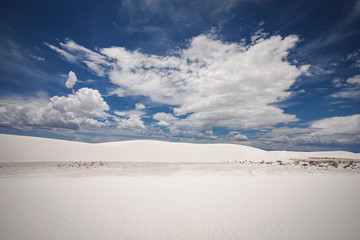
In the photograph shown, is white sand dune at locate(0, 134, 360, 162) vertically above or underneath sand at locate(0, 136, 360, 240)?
above

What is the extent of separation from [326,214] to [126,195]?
871cm

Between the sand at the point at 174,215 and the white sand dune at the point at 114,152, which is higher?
the white sand dune at the point at 114,152

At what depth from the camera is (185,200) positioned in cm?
823

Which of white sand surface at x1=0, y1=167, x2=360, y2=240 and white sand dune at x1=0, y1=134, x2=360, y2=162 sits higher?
white sand dune at x1=0, y1=134, x2=360, y2=162

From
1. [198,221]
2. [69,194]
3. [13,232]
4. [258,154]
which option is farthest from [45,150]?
[258,154]

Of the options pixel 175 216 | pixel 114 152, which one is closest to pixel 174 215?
pixel 175 216

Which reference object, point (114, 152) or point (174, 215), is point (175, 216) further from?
point (114, 152)

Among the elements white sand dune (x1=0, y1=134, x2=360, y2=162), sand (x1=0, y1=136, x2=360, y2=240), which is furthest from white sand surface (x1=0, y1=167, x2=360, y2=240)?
white sand dune (x1=0, y1=134, x2=360, y2=162)

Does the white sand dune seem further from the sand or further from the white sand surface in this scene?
the white sand surface

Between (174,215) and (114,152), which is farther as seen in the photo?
(114,152)

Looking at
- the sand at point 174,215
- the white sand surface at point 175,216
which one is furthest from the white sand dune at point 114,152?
Answer: the white sand surface at point 175,216

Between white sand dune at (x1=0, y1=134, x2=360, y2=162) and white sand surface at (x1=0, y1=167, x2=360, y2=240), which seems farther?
white sand dune at (x1=0, y1=134, x2=360, y2=162)

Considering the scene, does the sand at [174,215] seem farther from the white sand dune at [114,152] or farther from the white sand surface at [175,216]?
the white sand dune at [114,152]

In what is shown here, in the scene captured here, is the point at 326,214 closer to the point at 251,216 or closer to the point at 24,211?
the point at 251,216
